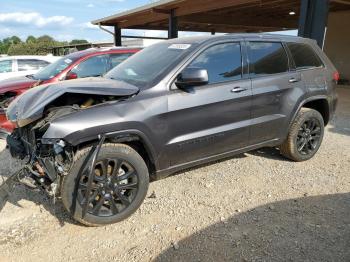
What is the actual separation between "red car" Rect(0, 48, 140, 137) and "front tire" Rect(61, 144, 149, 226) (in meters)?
3.92

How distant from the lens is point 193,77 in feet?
11.6

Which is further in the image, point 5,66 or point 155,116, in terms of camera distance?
point 5,66

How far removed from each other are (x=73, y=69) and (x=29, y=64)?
4943 millimetres

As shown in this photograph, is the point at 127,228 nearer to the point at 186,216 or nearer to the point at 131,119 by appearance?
the point at 186,216

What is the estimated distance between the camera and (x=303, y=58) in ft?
16.0

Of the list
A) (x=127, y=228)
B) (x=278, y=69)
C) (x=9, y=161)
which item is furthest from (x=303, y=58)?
(x=9, y=161)

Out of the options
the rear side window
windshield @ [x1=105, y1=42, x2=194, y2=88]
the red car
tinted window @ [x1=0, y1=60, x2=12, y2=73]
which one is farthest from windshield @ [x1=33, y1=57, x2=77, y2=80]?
the rear side window

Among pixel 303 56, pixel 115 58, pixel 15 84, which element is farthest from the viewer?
pixel 115 58

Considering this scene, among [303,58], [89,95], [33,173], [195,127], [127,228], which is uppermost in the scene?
[303,58]

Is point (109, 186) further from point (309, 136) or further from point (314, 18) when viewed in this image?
point (314, 18)

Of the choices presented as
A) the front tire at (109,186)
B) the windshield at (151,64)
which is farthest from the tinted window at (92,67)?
the front tire at (109,186)

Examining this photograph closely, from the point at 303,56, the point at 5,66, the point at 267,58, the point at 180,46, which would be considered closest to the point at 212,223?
the point at 180,46

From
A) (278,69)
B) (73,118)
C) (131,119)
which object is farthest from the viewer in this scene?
(278,69)

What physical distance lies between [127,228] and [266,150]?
2.99 m
